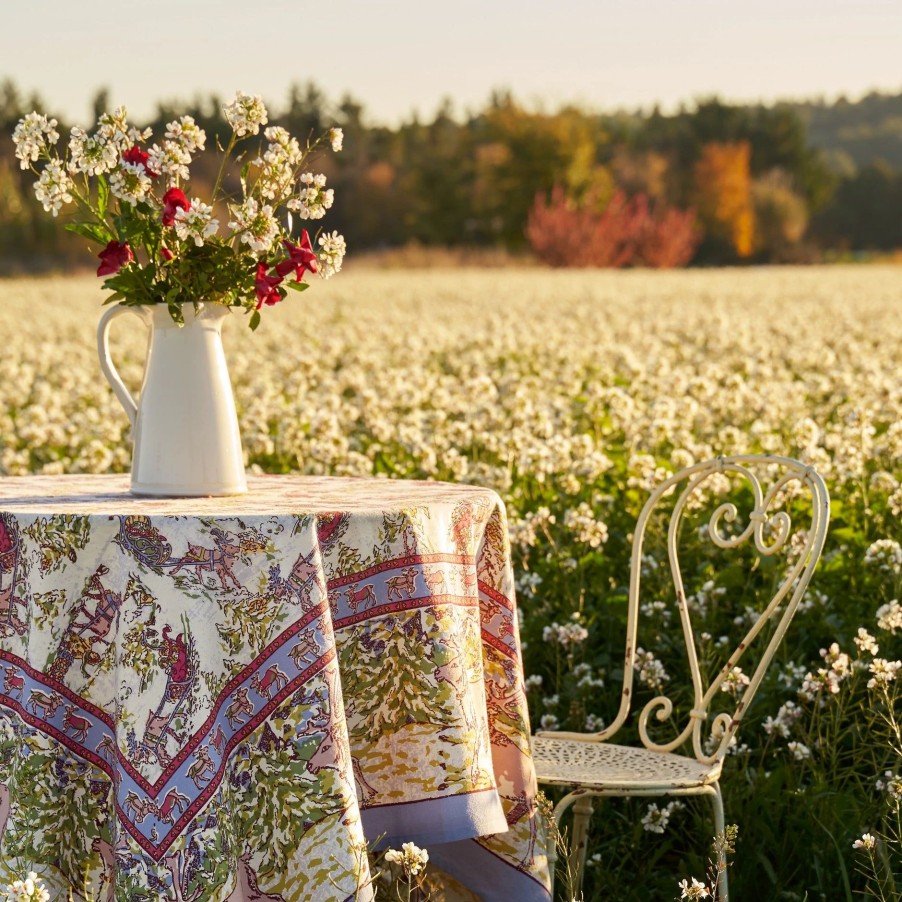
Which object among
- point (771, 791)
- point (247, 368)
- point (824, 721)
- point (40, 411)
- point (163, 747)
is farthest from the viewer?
point (247, 368)

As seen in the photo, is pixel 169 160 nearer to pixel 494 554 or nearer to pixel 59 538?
pixel 59 538

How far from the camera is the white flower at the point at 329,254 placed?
10.2 ft

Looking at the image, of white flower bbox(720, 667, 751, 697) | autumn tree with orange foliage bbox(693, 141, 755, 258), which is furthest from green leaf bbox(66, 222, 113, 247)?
autumn tree with orange foliage bbox(693, 141, 755, 258)

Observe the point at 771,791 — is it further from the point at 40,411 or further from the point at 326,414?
the point at 40,411

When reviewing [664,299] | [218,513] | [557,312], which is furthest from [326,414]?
[664,299]

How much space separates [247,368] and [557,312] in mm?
7552

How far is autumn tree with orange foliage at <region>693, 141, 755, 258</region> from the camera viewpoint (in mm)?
64062

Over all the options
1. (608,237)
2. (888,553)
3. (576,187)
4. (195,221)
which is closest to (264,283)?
(195,221)

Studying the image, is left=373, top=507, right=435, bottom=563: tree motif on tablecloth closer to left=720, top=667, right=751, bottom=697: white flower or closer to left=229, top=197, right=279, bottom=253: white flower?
left=229, top=197, right=279, bottom=253: white flower

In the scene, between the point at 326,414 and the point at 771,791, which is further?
the point at 326,414

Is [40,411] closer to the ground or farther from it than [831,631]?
farther from it

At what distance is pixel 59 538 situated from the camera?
9.02 ft

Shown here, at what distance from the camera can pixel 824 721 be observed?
435 centimetres

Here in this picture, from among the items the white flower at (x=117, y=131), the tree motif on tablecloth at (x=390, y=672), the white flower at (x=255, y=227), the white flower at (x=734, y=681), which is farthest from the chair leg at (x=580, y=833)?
the white flower at (x=117, y=131)
